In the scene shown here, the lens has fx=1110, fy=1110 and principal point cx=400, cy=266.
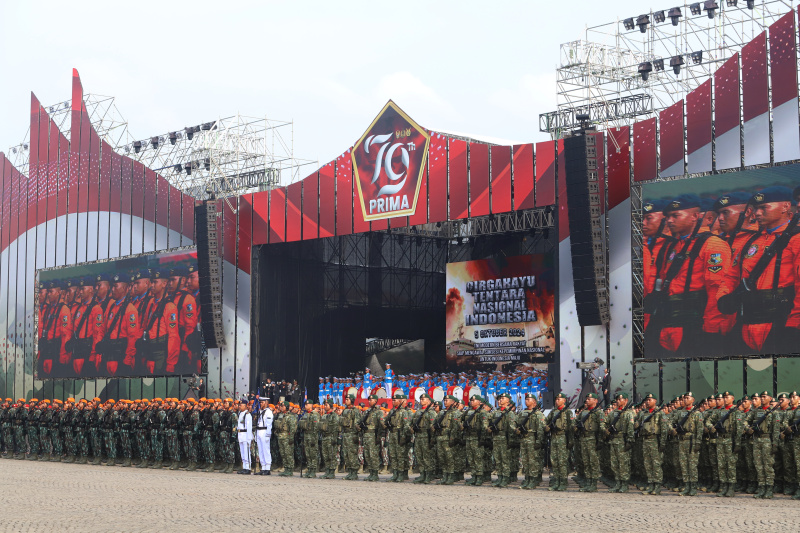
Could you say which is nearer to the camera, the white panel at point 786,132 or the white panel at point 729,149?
the white panel at point 786,132

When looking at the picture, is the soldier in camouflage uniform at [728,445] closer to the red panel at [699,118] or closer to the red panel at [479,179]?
the red panel at [699,118]

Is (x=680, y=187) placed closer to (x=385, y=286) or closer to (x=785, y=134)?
(x=785, y=134)

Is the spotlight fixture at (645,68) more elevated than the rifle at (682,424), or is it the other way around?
the spotlight fixture at (645,68)

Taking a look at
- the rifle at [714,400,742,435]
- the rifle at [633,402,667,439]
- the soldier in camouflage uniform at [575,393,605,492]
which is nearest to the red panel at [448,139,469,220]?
the soldier in camouflage uniform at [575,393,605,492]

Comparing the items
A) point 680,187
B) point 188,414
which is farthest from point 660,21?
point 188,414

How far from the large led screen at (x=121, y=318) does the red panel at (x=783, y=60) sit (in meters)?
19.4

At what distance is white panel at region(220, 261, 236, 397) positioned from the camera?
34562mm

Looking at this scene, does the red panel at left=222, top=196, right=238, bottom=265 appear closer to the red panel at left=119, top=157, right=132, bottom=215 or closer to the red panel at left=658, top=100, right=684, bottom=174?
the red panel at left=119, top=157, right=132, bottom=215

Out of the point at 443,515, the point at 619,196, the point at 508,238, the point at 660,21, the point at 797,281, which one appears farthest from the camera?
the point at 508,238

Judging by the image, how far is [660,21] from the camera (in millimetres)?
34125

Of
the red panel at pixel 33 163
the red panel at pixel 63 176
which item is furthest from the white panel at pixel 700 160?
the red panel at pixel 33 163

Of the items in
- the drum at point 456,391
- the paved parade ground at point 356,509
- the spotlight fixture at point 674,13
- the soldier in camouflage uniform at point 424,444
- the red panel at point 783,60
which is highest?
the spotlight fixture at point 674,13

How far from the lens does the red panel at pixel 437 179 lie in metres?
29.9

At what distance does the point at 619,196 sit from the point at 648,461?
1041cm
